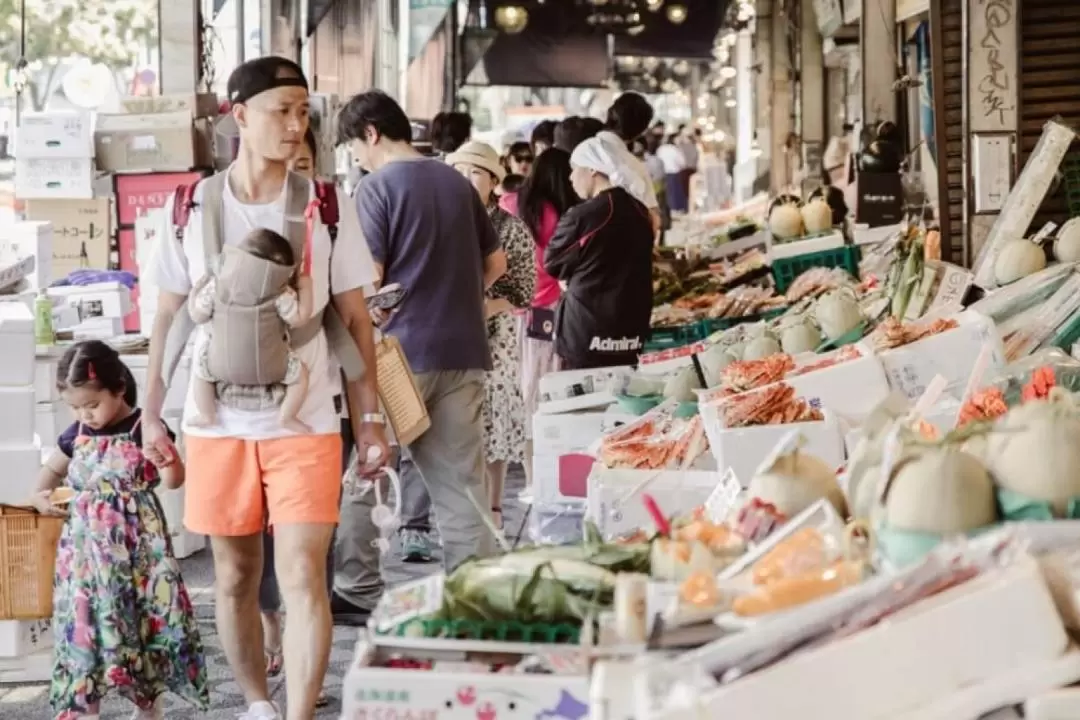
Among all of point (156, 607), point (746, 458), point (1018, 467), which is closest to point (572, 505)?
point (746, 458)

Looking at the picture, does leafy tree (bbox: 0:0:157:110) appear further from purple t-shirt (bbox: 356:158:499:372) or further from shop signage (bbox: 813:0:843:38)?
purple t-shirt (bbox: 356:158:499:372)

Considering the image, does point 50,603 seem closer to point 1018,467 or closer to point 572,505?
point 572,505

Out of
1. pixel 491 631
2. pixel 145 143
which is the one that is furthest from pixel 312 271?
pixel 145 143

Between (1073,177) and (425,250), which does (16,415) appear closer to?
(425,250)

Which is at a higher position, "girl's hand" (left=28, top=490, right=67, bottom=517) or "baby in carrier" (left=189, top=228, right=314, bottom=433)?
"baby in carrier" (left=189, top=228, right=314, bottom=433)

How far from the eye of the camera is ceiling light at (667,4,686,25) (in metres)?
23.6

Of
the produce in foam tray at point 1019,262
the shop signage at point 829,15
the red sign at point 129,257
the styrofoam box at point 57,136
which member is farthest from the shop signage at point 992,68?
the shop signage at point 829,15

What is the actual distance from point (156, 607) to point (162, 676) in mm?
195

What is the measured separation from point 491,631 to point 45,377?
4837 mm

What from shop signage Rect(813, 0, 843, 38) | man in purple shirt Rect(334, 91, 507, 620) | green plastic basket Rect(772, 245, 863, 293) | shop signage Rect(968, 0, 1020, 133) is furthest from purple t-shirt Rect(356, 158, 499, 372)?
shop signage Rect(813, 0, 843, 38)

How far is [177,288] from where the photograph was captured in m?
4.48

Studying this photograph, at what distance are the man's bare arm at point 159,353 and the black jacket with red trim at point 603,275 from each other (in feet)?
10.4

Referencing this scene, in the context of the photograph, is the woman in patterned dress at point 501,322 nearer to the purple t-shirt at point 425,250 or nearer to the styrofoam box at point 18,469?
the purple t-shirt at point 425,250

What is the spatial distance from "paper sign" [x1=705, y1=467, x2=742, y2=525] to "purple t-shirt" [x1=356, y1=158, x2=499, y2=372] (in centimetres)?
217
